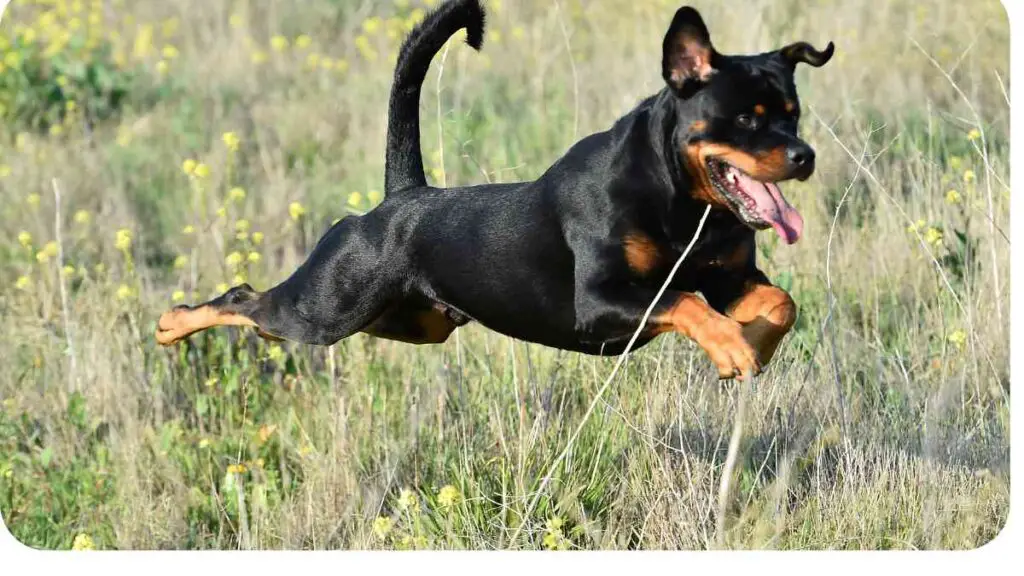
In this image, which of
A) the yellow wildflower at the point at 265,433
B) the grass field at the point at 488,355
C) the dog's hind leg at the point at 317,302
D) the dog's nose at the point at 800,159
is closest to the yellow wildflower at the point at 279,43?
the grass field at the point at 488,355

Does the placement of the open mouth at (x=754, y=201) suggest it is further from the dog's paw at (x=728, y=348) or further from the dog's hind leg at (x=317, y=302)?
the dog's hind leg at (x=317, y=302)

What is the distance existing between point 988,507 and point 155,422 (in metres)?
3.38

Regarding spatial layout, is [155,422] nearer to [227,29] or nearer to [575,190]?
[575,190]

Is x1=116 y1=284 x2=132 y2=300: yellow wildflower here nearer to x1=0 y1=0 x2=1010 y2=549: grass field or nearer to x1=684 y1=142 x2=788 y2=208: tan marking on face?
x1=0 y1=0 x2=1010 y2=549: grass field

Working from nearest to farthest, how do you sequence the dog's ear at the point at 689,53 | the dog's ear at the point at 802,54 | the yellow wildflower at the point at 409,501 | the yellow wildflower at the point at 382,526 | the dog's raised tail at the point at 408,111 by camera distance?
1. the dog's ear at the point at 689,53
2. the dog's ear at the point at 802,54
3. the yellow wildflower at the point at 382,526
4. the yellow wildflower at the point at 409,501
5. the dog's raised tail at the point at 408,111

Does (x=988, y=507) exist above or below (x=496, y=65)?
below

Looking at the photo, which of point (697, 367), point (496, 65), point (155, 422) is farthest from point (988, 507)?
point (496, 65)

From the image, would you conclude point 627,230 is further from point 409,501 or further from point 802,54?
point 409,501

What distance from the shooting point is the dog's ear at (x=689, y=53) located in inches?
171

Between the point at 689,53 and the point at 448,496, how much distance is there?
1572 millimetres

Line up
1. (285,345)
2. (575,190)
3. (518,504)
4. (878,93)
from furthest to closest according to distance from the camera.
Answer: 1. (878,93)
2. (285,345)
3. (518,504)
4. (575,190)

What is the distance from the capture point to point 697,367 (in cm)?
A: 570

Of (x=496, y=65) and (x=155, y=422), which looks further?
(x=496, y=65)

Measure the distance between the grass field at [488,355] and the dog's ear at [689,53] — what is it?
1.63ft
